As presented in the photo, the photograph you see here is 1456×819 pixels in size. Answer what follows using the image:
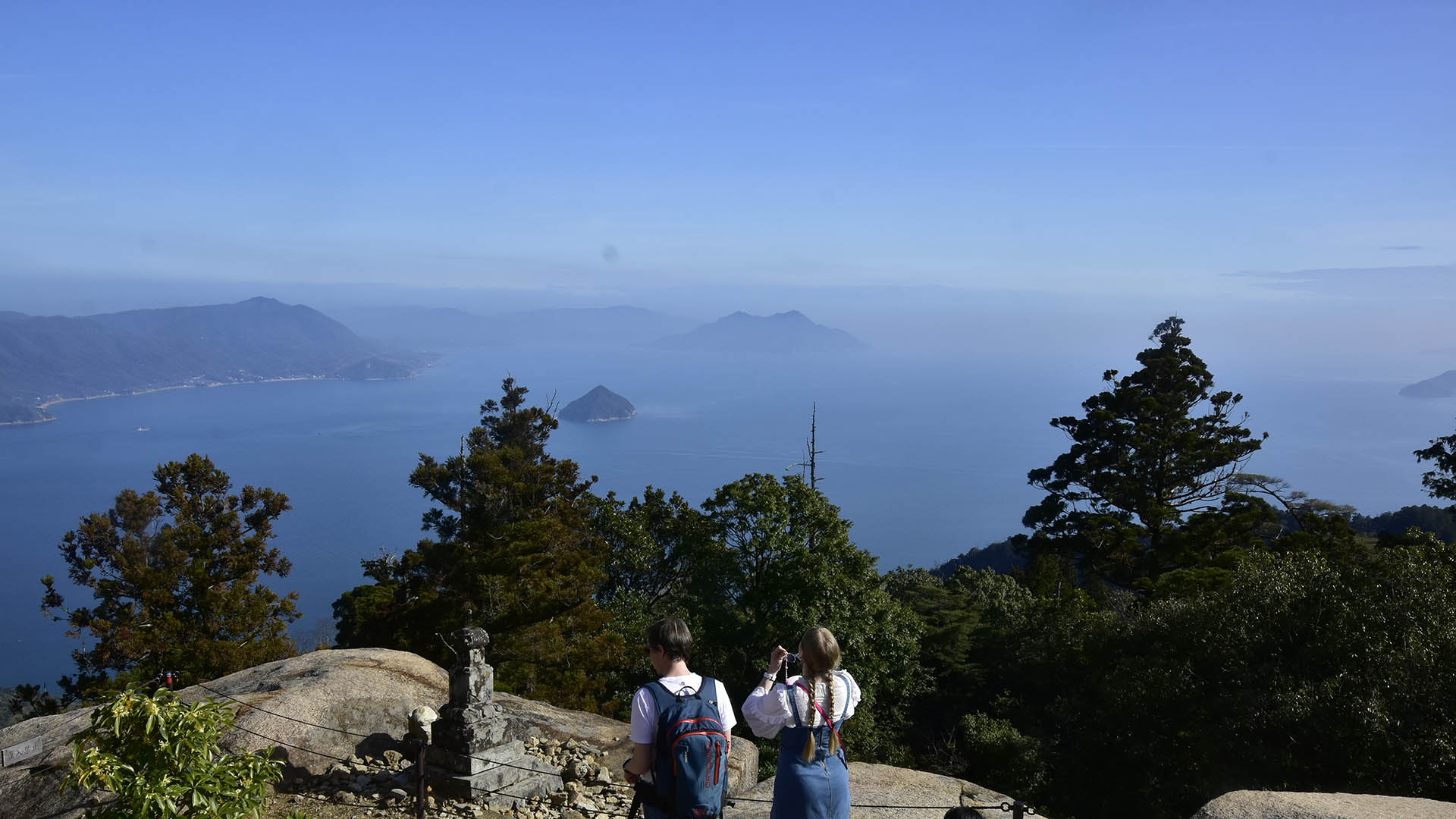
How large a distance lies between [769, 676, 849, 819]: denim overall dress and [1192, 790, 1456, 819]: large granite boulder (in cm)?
454

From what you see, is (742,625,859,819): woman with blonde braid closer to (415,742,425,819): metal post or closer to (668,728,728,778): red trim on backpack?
(668,728,728,778): red trim on backpack

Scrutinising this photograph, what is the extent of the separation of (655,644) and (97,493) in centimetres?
15140

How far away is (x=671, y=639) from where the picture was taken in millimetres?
4031

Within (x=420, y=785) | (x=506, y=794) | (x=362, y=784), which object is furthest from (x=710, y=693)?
(x=362, y=784)

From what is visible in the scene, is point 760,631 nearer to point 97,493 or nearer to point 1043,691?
point 1043,691

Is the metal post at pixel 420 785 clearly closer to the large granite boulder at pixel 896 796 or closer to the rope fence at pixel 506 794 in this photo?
the rope fence at pixel 506 794

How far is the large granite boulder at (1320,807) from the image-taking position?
22.1 ft

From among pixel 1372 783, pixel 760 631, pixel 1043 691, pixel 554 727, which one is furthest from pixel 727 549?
pixel 1372 783

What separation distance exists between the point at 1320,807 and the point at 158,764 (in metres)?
8.22

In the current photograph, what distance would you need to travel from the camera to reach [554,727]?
995cm

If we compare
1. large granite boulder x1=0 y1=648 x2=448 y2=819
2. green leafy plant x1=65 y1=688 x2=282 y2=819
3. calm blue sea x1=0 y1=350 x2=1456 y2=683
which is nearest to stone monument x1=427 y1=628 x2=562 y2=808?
large granite boulder x1=0 y1=648 x2=448 y2=819

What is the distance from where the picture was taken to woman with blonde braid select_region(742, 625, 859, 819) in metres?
4.08

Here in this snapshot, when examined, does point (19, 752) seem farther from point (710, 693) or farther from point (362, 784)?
point (710, 693)

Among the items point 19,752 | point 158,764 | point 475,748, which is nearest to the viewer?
point 158,764
